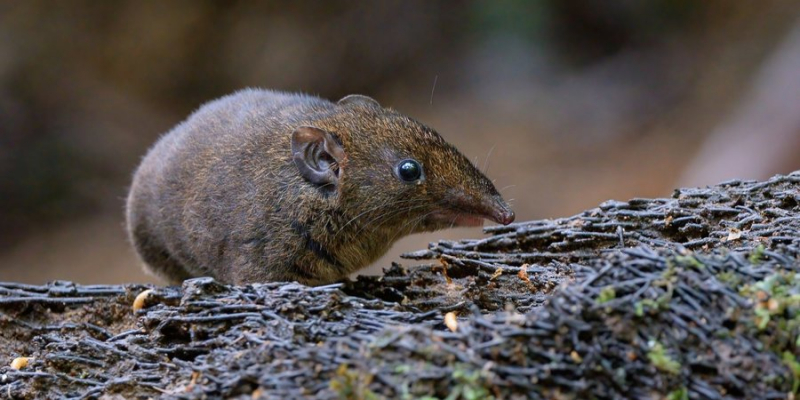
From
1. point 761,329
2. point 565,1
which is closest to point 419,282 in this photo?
point 761,329

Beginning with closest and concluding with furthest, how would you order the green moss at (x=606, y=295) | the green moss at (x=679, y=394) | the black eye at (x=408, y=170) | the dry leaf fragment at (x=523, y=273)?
the green moss at (x=679, y=394) < the green moss at (x=606, y=295) < the dry leaf fragment at (x=523, y=273) < the black eye at (x=408, y=170)

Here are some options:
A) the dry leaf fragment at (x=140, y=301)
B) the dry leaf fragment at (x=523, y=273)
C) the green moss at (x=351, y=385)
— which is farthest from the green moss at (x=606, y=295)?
the dry leaf fragment at (x=140, y=301)

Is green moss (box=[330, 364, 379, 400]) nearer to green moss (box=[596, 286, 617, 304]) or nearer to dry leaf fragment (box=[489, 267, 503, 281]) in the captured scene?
green moss (box=[596, 286, 617, 304])

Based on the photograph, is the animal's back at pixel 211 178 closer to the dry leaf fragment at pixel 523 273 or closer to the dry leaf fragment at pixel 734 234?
the dry leaf fragment at pixel 523 273

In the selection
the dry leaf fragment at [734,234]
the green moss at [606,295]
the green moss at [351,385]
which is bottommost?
the green moss at [351,385]

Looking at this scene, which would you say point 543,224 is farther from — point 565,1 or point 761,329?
point 565,1

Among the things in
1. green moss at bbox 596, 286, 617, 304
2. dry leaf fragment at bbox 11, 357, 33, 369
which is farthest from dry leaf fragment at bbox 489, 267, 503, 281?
dry leaf fragment at bbox 11, 357, 33, 369

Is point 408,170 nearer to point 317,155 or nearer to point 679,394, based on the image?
point 317,155

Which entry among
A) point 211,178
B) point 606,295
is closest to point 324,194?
point 211,178
